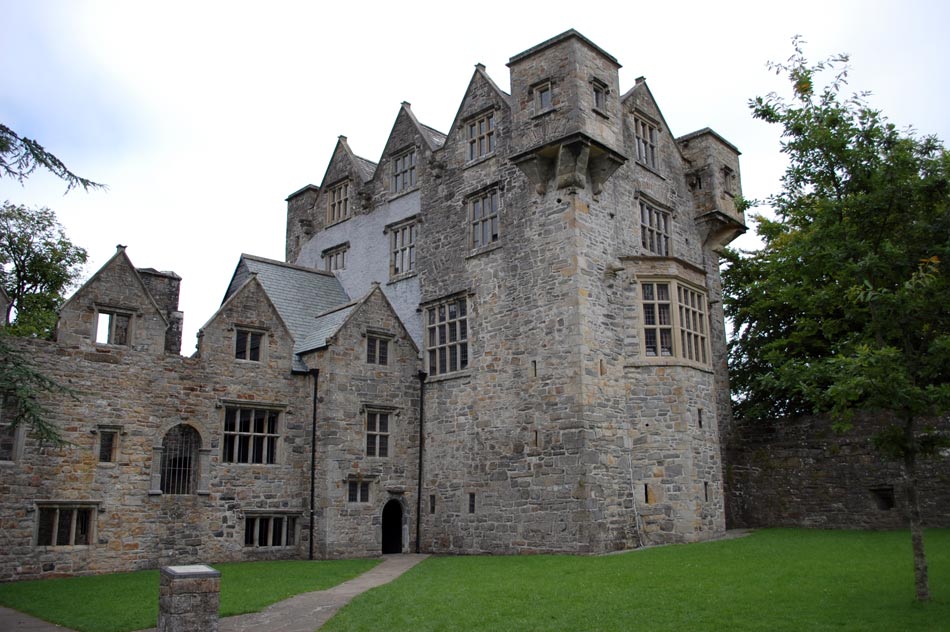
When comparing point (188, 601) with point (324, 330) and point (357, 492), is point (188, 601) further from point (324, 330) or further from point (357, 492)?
point (324, 330)

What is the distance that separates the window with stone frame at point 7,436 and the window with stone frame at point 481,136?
55.1 ft

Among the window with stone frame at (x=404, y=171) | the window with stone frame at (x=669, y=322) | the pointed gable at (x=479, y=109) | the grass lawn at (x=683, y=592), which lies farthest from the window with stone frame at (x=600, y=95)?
the grass lawn at (x=683, y=592)

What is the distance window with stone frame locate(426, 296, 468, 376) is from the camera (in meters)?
28.9

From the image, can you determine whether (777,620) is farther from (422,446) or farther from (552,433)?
(422,446)

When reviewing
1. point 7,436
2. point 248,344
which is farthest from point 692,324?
point 7,436

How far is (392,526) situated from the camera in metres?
29.2

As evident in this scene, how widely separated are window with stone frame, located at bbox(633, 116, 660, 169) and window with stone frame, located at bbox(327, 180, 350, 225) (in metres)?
12.9

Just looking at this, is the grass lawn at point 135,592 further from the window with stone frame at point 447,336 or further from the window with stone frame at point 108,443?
the window with stone frame at point 447,336

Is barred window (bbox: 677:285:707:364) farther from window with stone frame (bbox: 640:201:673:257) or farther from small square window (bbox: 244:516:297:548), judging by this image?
small square window (bbox: 244:516:297:548)

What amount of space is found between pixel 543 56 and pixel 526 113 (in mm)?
1935

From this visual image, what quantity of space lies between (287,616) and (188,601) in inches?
106

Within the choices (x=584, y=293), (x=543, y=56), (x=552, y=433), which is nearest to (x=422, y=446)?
(x=552, y=433)

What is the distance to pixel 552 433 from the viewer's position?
989 inches

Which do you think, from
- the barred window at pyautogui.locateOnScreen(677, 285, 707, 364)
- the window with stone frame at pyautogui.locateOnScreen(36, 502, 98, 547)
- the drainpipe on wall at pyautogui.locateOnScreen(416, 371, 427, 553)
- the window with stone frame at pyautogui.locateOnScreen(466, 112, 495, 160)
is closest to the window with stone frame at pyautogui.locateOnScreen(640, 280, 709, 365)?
the barred window at pyautogui.locateOnScreen(677, 285, 707, 364)
